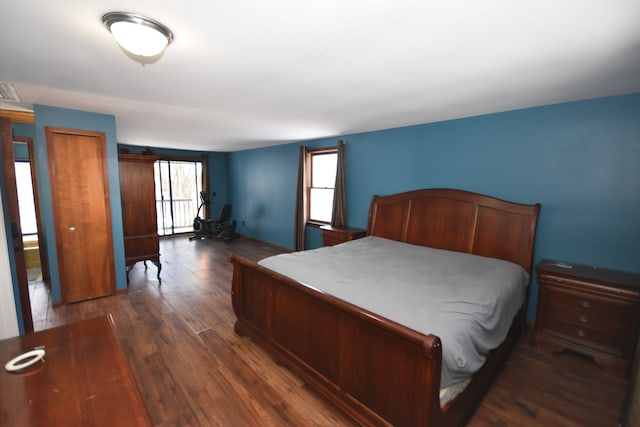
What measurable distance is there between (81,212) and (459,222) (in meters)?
4.60

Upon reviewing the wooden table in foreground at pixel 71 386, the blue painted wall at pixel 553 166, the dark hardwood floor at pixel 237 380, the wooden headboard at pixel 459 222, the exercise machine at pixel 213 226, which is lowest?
the dark hardwood floor at pixel 237 380

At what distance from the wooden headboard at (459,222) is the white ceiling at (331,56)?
3.43 ft

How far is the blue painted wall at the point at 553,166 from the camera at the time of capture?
248cm

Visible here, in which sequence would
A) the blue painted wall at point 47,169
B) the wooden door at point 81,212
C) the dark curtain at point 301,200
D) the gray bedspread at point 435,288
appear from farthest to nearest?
the dark curtain at point 301,200 → the wooden door at point 81,212 → the blue painted wall at point 47,169 → the gray bedspread at point 435,288

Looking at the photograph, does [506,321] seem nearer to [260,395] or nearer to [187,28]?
[260,395]

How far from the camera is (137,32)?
4.62 feet

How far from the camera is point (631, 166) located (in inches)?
95.7

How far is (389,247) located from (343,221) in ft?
4.78

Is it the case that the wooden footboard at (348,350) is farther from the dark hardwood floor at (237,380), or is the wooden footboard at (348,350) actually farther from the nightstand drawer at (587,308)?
the nightstand drawer at (587,308)

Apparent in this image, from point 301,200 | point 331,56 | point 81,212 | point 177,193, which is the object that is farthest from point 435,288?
point 177,193

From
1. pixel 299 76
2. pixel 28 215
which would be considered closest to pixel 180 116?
pixel 299 76

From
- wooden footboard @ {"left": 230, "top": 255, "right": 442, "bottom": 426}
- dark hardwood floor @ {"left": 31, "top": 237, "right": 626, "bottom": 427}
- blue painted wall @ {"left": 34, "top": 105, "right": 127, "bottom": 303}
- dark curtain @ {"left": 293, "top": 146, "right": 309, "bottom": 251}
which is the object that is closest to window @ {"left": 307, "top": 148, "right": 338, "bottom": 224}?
dark curtain @ {"left": 293, "top": 146, "right": 309, "bottom": 251}

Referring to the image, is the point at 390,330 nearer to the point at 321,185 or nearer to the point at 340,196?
the point at 340,196

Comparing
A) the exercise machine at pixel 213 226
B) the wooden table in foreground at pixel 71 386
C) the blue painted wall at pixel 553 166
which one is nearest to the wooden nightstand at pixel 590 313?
the blue painted wall at pixel 553 166
